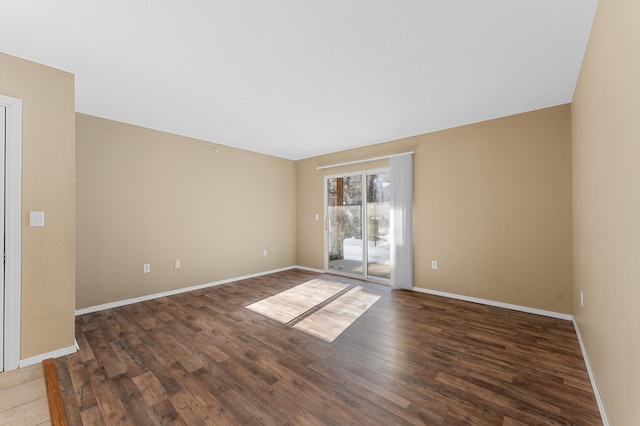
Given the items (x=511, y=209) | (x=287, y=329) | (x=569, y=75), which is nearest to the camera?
(x=569, y=75)

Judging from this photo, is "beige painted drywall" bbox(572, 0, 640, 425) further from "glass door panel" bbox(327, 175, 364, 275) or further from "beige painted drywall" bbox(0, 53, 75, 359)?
"beige painted drywall" bbox(0, 53, 75, 359)

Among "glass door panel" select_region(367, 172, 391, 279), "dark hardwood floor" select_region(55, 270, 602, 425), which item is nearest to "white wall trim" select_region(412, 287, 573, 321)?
"dark hardwood floor" select_region(55, 270, 602, 425)

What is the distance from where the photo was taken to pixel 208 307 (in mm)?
3512

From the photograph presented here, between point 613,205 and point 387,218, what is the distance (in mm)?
3356

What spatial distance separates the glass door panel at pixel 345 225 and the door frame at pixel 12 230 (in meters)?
4.35

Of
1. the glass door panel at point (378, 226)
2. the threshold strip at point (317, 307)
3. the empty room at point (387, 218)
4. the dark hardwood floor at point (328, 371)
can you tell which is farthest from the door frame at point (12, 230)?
the glass door panel at point (378, 226)

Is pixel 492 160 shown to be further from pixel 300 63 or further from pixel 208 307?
pixel 208 307

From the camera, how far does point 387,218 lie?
4.76m

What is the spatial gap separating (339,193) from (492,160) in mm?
2718

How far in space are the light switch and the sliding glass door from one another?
4.19 m

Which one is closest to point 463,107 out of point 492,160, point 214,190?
point 492,160

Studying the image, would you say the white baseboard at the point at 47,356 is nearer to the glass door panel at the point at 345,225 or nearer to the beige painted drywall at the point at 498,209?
the glass door panel at the point at 345,225

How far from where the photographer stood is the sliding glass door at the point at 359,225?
4816 millimetres

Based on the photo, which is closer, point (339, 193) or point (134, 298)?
point (134, 298)
